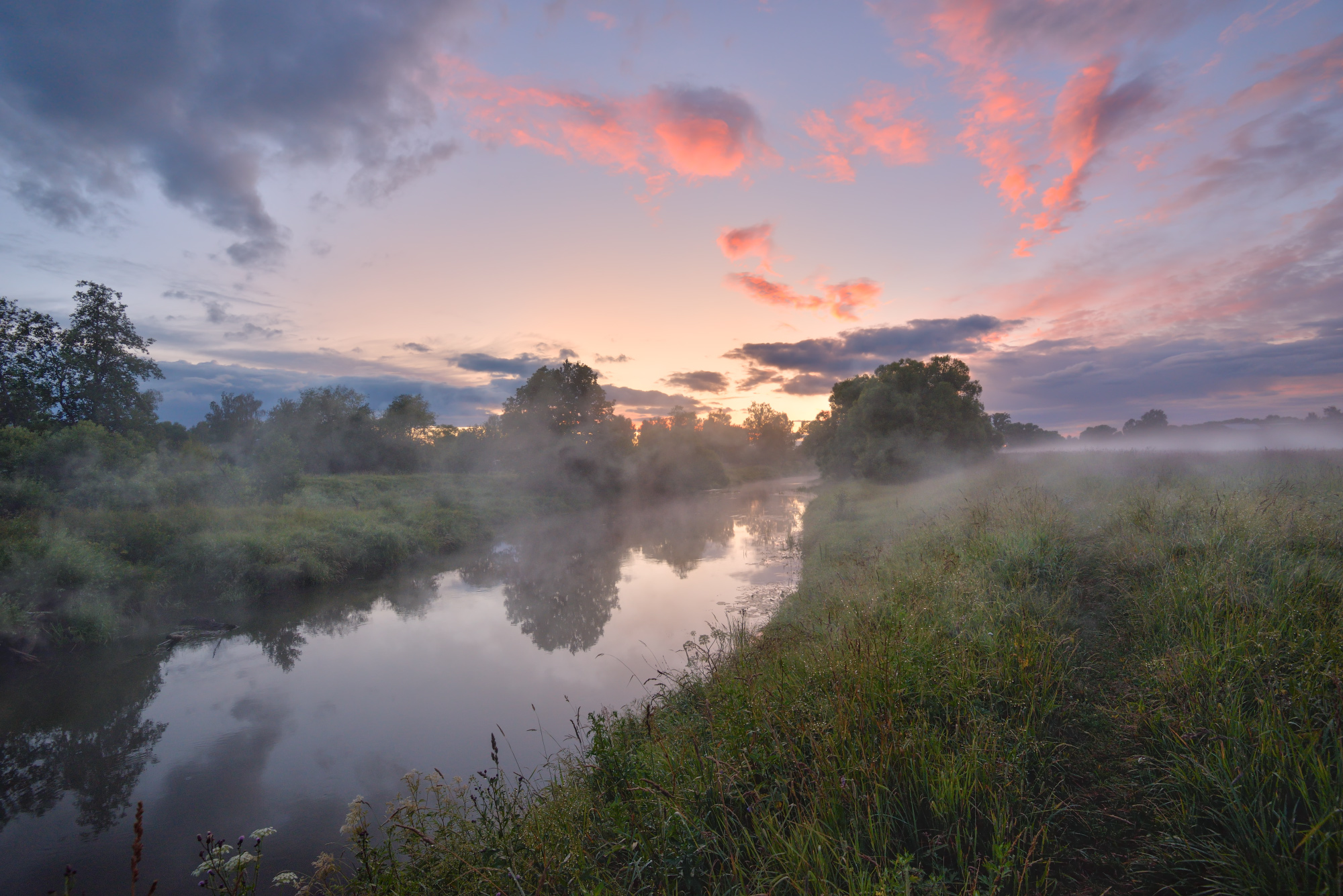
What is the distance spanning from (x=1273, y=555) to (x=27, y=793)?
47.0ft

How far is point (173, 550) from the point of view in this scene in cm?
1343

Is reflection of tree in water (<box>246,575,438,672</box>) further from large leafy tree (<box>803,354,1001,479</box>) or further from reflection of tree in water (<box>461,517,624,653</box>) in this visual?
large leafy tree (<box>803,354,1001,479</box>)

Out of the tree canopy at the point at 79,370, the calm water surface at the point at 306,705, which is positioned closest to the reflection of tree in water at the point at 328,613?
the calm water surface at the point at 306,705

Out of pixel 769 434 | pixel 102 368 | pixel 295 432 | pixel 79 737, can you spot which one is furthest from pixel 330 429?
pixel 769 434

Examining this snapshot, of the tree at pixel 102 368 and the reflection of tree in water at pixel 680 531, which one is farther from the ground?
the tree at pixel 102 368

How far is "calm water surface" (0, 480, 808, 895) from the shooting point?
5.90 meters

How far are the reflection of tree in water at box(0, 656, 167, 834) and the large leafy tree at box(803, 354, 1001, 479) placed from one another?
2959cm

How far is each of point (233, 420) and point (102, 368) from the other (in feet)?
103

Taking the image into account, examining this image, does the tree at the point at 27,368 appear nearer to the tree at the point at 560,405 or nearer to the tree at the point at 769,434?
the tree at the point at 560,405

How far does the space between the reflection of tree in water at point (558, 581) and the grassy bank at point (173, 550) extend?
3.36 m

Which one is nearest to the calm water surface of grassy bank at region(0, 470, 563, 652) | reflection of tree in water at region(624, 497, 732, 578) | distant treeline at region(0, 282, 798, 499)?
grassy bank at region(0, 470, 563, 652)

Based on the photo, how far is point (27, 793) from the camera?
20.9 ft

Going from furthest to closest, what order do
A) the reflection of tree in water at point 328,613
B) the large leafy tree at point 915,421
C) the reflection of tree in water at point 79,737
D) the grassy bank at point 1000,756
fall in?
the large leafy tree at point 915,421 → the reflection of tree in water at point 328,613 → the reflection of tree in water at point 79,737 → the grassy bank at point 1000,756

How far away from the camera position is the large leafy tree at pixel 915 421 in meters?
28.4
